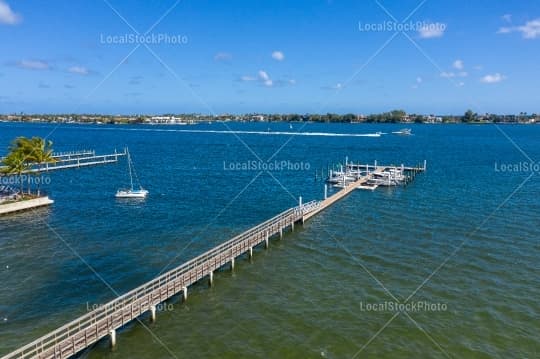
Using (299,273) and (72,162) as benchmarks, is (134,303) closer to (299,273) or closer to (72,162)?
(299,273)

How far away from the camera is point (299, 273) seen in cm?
3050

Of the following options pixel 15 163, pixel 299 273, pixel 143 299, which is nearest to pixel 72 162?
pixel 15 163

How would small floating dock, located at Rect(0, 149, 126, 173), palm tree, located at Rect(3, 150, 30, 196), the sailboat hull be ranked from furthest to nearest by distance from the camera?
1. small floating dock, located at Rect(0, 149, 126, 173)
2. the sailboat hull
3. palm tree, located at Rect(3, 150, 30, 196)

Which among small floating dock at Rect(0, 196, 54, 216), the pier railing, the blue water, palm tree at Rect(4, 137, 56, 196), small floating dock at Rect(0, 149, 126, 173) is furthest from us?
small floating dock at Rect(0, 149, 126, 173)

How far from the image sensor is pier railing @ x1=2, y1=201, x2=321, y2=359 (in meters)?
19.0

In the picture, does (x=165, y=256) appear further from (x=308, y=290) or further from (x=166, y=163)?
(x=166, y=163)

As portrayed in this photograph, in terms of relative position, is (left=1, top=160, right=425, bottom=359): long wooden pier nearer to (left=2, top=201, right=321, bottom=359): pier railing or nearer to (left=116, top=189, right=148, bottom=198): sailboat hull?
(left=2, top=201, right=321, bottom=359): pier railing

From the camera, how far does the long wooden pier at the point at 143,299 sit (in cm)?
1908

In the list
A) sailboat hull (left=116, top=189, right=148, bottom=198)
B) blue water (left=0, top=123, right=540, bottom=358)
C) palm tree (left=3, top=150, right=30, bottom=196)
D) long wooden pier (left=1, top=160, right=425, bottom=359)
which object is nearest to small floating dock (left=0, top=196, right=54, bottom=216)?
blue water (left=0, top=123, right=540, bottom=358)

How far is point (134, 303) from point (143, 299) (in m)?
0.78

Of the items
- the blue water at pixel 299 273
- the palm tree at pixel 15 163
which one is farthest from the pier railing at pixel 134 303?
the palm tree at pixel 15 163

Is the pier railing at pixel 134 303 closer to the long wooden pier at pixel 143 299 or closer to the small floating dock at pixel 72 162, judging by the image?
the long wooden pier at pixel 143 299

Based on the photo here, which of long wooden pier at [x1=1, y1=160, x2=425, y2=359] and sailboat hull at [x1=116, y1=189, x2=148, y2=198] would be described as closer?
long wooden pier at [x1=1, y1=160, x2=425, y2=359]

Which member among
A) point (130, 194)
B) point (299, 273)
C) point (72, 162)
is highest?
point (72, 162)
